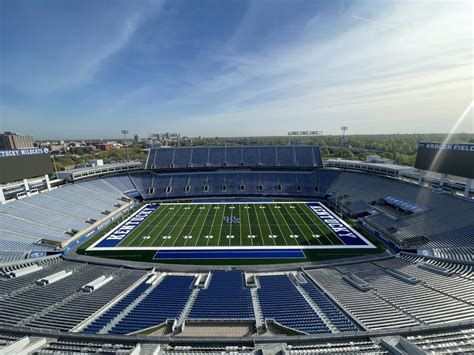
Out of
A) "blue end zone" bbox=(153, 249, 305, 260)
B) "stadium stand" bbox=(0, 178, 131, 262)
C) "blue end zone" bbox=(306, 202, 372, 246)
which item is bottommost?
"blue end zone" bbox=(153, 249, 305, 260)

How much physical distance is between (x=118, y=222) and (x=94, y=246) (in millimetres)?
7410

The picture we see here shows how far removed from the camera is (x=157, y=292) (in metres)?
16.1

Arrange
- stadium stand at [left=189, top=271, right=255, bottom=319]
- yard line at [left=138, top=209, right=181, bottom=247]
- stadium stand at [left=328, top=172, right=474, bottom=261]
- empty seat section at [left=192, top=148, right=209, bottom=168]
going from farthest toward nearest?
empty seat section at [left=192, top=148, right=209, bottom=168] < yard line at [left=138, top=209, right=181, bottom=247] < stadium stand at [left=328, top=172, right=474, bottom=261] < stadium stand at [left=189, top=271, right=255, bottom=319]

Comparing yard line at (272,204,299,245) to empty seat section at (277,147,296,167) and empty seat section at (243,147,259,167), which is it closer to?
empty seat section at (277,147,296,167)

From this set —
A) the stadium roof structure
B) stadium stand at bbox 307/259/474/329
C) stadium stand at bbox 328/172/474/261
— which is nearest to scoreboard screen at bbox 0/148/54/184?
stadium stand at bbox 307/259/474/329

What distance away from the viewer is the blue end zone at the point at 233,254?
23014 millimetres

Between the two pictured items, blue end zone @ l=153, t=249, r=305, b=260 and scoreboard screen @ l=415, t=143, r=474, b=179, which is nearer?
blue end zone @ l=153, t=249, r=305, b=260

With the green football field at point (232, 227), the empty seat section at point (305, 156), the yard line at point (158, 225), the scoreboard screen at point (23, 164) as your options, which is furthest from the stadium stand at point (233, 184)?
the scoreboard screen at point (23, 164)

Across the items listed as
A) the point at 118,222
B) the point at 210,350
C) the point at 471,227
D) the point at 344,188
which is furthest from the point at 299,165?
the point at 210,350

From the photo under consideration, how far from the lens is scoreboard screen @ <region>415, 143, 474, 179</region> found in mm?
24219

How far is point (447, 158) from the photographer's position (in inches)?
1034

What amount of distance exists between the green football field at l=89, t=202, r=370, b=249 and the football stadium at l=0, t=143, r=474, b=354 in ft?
0.89

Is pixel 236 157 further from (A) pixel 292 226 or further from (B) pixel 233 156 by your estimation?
(A) pixel 292 226

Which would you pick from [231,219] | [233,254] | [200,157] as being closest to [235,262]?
[233,254]
